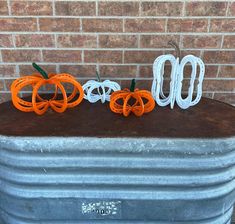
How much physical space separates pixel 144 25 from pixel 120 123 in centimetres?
50

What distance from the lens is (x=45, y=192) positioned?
1238mm

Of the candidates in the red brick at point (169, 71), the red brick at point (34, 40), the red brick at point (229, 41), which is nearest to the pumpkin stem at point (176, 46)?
the red brick at point (169, 71)

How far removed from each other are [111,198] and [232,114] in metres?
0.63

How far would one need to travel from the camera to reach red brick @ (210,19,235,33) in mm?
1493

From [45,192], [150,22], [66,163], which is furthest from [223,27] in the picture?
[45,192]

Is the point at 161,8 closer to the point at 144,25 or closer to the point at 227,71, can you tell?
the point at 144,25

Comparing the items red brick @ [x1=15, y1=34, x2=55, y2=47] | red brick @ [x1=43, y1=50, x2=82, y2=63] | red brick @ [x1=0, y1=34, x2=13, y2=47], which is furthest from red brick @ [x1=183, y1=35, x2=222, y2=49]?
red brick @ [x1=0, y1=34, x2=13, y2=47]

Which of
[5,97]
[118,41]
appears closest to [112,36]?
[118,41]

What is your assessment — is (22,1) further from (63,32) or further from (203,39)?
(203,39)

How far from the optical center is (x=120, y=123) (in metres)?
1.28

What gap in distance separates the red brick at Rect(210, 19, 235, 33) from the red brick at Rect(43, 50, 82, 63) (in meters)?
0.64

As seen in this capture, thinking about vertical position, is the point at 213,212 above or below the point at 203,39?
below

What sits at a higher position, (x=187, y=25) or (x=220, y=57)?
(x=187, y=25)

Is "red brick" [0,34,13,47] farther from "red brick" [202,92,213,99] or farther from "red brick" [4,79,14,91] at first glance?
"red brick" [202,92,213,99]
